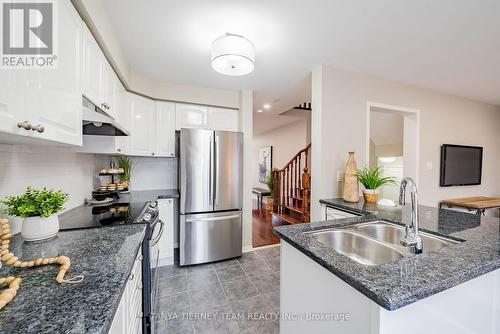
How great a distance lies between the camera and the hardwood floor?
342 cm

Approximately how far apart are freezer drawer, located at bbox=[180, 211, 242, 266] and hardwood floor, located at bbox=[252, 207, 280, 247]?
0.65 meters

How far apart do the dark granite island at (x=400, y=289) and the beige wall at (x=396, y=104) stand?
1321 mm

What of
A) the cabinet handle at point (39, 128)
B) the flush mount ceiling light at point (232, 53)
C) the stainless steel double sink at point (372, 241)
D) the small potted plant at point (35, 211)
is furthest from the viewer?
the flush mount ceiling light at point (232, 53)

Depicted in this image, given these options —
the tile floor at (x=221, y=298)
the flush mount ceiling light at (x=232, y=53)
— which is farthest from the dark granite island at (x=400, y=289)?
the flush mount ceiling light at (x=232, y=53)

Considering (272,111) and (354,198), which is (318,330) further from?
(272,111)

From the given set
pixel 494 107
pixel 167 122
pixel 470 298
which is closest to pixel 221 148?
pixel 167 122

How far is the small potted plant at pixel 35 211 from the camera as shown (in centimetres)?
103

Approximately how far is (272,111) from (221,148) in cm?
208

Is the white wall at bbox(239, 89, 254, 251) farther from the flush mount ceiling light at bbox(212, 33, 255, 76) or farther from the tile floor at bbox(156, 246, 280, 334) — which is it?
the flush mount ceiling light at bbox(212, 33, 255, 76)

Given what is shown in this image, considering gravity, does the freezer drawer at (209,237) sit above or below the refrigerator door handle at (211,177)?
below

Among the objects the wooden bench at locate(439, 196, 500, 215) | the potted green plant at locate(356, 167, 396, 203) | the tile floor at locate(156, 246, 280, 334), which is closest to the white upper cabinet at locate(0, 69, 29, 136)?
the tile floor at locate(156, 246, 280, 334)

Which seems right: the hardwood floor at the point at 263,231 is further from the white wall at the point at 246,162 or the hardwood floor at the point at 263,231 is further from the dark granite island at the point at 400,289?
the dark granite island at the point at 400,289

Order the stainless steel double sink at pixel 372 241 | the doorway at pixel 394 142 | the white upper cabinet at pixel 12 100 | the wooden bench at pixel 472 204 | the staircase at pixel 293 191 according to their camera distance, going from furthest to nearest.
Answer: the staircase at pixel 293 191
the wooden bench at pixel 472 204
the doorway at pixel 394 142
the stainless steel double sink at pixel 372 241
the white upper cabinet at pixel 12 100

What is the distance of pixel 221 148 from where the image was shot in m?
2.69
